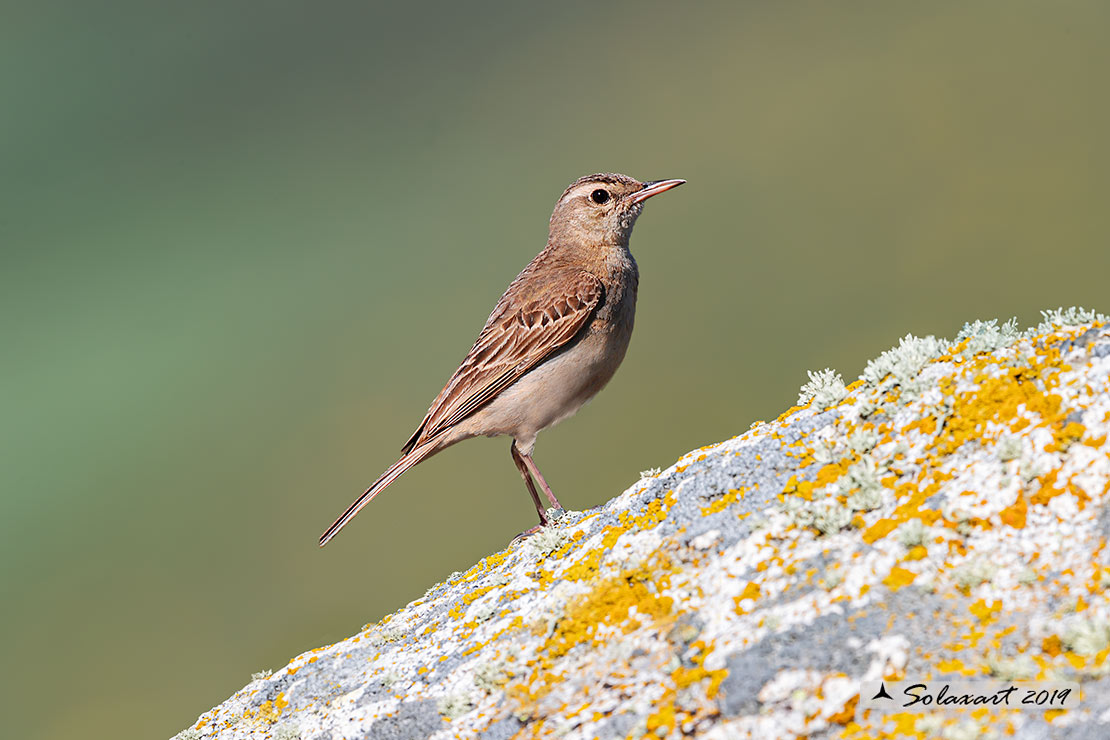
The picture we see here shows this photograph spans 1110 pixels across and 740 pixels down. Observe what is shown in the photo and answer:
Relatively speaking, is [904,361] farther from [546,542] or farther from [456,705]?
[456,705]

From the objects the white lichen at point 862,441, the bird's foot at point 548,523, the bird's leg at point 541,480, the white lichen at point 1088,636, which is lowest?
the white lichen at point 1088,636

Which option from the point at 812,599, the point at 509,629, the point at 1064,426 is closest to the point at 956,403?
the point at 1064,426

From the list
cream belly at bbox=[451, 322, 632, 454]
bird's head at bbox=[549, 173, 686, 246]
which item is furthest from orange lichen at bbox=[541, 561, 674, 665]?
bird's head at bbox=[549, 173, 686, 246]

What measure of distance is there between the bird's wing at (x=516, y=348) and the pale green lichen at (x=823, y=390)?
334cm

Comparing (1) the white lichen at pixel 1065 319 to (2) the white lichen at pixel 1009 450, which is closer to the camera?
(2) the white lichen at pixel 1009 450

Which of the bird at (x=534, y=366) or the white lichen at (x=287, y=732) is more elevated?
the bird at (x=534, y=366)

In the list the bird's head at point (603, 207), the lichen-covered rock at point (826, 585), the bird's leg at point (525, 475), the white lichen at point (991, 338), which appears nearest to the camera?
Result: the lichen-covered rock at point (826, 585)

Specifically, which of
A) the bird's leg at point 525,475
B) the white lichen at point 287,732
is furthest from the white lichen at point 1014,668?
the bird's leg at point 525,475

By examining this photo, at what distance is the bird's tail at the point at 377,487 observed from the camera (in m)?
8.62

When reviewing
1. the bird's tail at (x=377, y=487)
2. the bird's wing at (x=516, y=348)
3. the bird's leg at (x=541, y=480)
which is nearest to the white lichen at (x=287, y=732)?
the bird's tail at (x=377, y=487)

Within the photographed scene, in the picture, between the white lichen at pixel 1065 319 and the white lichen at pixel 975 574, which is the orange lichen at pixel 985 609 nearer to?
the white lichen at pixel 975 574

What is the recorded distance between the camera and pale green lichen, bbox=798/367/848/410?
5980 mm

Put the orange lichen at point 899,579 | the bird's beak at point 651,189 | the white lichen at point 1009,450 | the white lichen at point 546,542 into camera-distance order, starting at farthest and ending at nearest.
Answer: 1. the bird's beak at point 651,189
2. the white lichen at point 546,542
3. the white lichen at point 1009,450
4. the orange lichen at point 899,579

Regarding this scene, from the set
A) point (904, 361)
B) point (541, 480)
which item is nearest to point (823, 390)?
point (904, 361)
